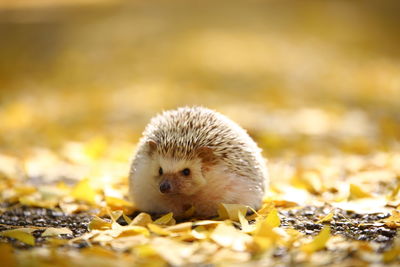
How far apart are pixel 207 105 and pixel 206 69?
3493 mm

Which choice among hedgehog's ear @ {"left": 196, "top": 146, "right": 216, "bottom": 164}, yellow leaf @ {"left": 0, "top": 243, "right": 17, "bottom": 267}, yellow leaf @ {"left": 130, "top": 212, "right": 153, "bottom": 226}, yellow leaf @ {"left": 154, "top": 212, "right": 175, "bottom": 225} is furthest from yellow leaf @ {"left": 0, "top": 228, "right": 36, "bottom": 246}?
hedgehog's ear @ {"left": 196, "top": 146, "right": 216, "bottom": 164}

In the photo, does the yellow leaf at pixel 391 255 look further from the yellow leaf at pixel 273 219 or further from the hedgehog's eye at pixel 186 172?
the hedgehog's eye at pixel 186 172

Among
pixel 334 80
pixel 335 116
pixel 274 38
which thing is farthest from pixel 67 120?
pixel 274 38

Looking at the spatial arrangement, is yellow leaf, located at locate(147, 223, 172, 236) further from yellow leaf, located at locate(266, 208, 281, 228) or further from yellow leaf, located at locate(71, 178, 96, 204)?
yellow leaf, located at locate(71, 178, 96, 204)

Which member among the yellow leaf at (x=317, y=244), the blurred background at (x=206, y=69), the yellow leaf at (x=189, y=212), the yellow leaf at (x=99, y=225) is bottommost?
the yellow leaf at (x=317, y=244)

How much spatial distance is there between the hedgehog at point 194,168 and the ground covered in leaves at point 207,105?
17 cm

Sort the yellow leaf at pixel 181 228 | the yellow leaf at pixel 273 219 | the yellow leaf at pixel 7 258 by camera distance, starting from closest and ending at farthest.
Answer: the yellow leaf at pixel 7 258 → the yellow leaf at pixel 181 228 → the yellow leaf at pixel 273 219

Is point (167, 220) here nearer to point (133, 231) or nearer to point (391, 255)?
point (133, 231)

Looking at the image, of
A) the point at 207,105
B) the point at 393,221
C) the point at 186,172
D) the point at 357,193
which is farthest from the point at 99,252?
the point at 207,105

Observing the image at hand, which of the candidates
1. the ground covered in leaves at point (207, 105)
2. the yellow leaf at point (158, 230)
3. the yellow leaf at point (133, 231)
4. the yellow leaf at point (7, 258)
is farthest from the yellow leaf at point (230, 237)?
the yellow leaf at point (7, 258)

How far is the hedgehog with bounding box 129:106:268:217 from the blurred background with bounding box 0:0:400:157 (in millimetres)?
2681

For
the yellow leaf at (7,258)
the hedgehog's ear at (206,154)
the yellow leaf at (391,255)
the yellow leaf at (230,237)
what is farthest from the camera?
the hedgehog's ear at (206,154)

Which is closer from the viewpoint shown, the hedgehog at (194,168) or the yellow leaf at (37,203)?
the hedgehog at (194,168)

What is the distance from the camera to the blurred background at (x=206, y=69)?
782 centimetres
